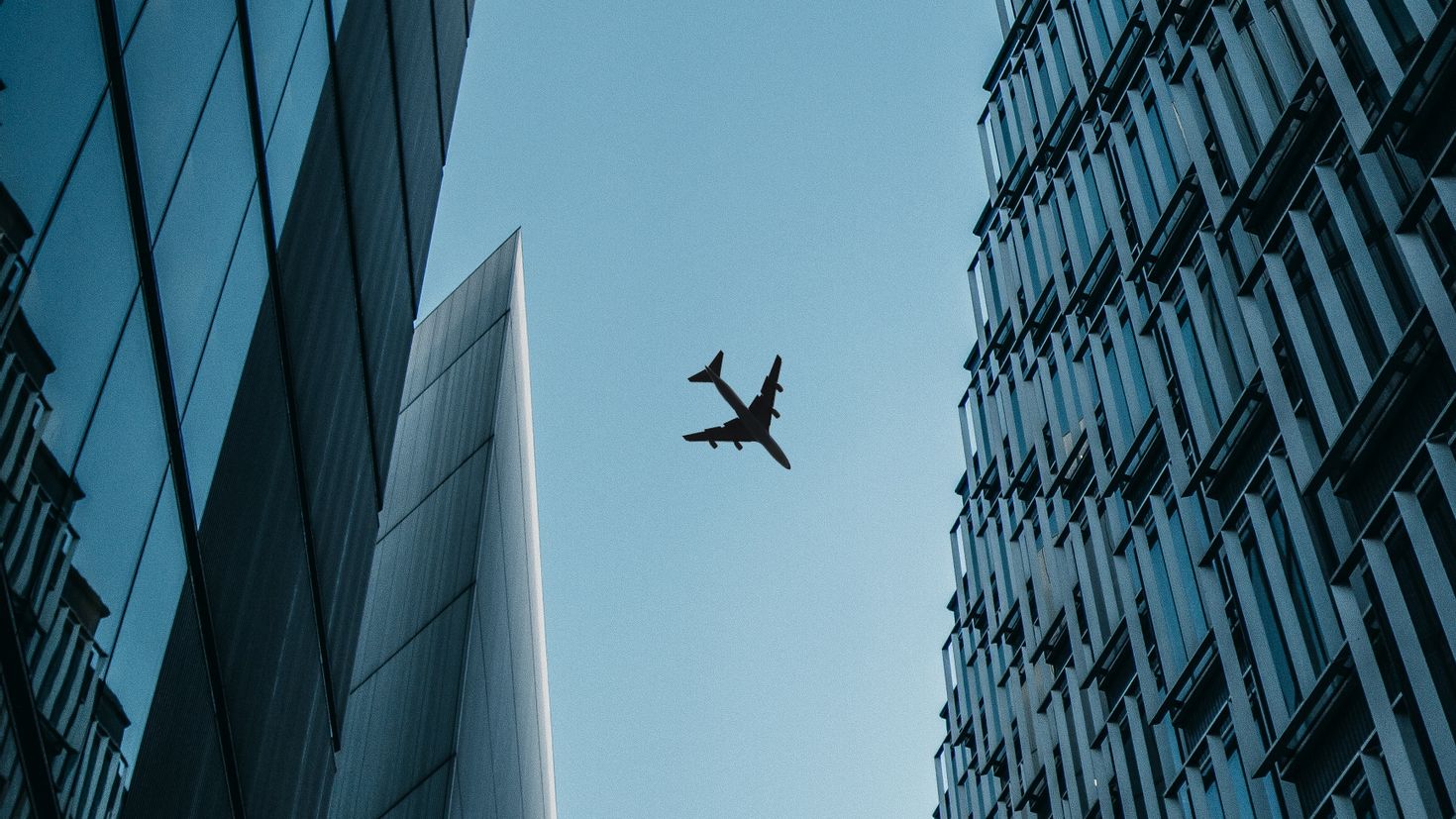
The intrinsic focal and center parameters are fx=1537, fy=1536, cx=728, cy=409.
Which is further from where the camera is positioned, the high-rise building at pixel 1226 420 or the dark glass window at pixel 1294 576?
the dark glass window at pixel 1294 576

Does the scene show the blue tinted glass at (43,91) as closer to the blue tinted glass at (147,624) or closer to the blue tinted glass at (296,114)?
the blue tinted glass at (147,624)

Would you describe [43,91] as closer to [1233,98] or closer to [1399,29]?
[1399,29]

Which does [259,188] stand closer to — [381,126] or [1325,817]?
[381,126]

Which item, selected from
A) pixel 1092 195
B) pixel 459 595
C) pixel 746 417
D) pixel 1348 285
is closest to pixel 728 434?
pixel 746 417

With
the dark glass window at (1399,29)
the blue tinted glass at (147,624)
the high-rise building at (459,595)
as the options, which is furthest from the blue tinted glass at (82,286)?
the dark glass window at (1399,29)

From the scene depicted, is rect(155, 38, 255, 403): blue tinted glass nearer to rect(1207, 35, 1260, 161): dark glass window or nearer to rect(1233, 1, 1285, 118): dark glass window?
rect(1233, 1, 1285, 118): dark glass window

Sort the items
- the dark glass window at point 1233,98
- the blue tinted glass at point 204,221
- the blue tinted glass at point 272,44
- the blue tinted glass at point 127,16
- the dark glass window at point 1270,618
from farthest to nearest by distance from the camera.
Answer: the dark glass window at point 1233,98 → the dark glass window at point 1270,618 → the blue tinted glass at point 272,44 → the blue tinted glass at point 204,221 → the blue tinted glass at point 127,16
